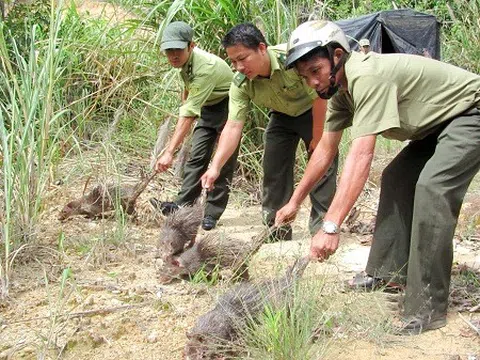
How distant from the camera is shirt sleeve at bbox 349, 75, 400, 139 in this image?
3.21 meters

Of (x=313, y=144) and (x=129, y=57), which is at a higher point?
(x=129, y=57)

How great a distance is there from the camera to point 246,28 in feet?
15.7

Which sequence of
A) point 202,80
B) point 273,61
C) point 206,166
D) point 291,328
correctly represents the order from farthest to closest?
point 206,166
point 202,80
point 273,61
point 291,328

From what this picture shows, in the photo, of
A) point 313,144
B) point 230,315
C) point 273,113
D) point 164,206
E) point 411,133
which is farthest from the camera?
point 164,206

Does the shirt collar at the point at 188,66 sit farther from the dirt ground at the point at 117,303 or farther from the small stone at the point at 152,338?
the small stone at the point at 152,338

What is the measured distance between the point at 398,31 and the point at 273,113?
555cm

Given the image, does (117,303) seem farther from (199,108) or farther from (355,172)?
(199,108)

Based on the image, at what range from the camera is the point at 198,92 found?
567 centimetres

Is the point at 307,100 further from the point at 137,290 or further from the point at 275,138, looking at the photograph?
the point at 137,290

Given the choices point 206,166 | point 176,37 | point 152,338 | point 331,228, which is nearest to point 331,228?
point 331,228

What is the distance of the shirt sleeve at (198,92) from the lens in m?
5.56

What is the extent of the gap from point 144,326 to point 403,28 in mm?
7902

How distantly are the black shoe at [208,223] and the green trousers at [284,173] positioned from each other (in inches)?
23.4

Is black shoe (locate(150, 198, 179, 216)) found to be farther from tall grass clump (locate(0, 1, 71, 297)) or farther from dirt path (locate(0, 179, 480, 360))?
tall grass clump (locate(0, 1, 71, 297))
